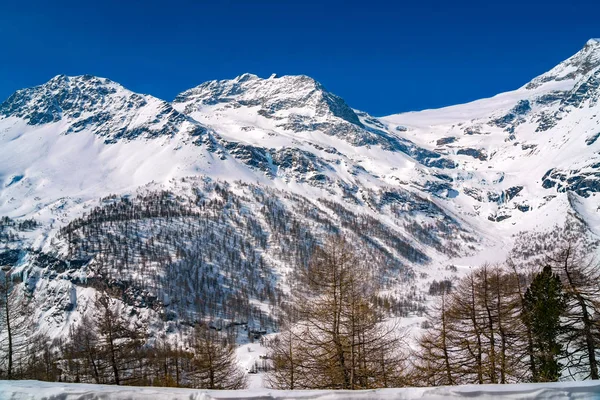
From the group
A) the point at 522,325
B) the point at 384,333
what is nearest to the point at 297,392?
the point at 384,333

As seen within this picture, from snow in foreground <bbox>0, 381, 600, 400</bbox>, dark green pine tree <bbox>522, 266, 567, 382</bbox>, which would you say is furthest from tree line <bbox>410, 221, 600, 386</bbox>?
snow in foreground <bbox>0, 381, 600, 400</bbox>

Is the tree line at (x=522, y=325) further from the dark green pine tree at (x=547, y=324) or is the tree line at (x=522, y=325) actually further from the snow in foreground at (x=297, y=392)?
the snow in foreground at (x=297, y=392)

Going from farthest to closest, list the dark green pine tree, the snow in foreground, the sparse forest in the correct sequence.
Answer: the dark green pine tree, the sparse forest, the snow in foreground

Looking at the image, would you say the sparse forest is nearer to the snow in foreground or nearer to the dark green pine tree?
the dark green pine tree

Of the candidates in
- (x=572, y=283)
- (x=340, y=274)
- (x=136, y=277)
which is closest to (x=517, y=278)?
(x=572, y=283)

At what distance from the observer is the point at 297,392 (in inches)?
235

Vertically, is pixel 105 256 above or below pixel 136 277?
above

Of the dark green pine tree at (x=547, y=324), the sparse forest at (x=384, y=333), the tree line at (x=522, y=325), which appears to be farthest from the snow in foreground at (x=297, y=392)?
the dark green pine tree at (x=547, y=324)

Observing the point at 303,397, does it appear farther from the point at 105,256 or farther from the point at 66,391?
the point at 105,256

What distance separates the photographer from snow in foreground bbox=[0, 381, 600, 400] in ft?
17.8

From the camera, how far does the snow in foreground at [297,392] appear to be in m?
5.42

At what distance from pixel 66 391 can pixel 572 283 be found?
19246mm

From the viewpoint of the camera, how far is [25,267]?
18088cm

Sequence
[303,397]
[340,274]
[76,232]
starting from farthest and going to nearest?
1. [76,232]
2. [340,274]
3. [303,397]
